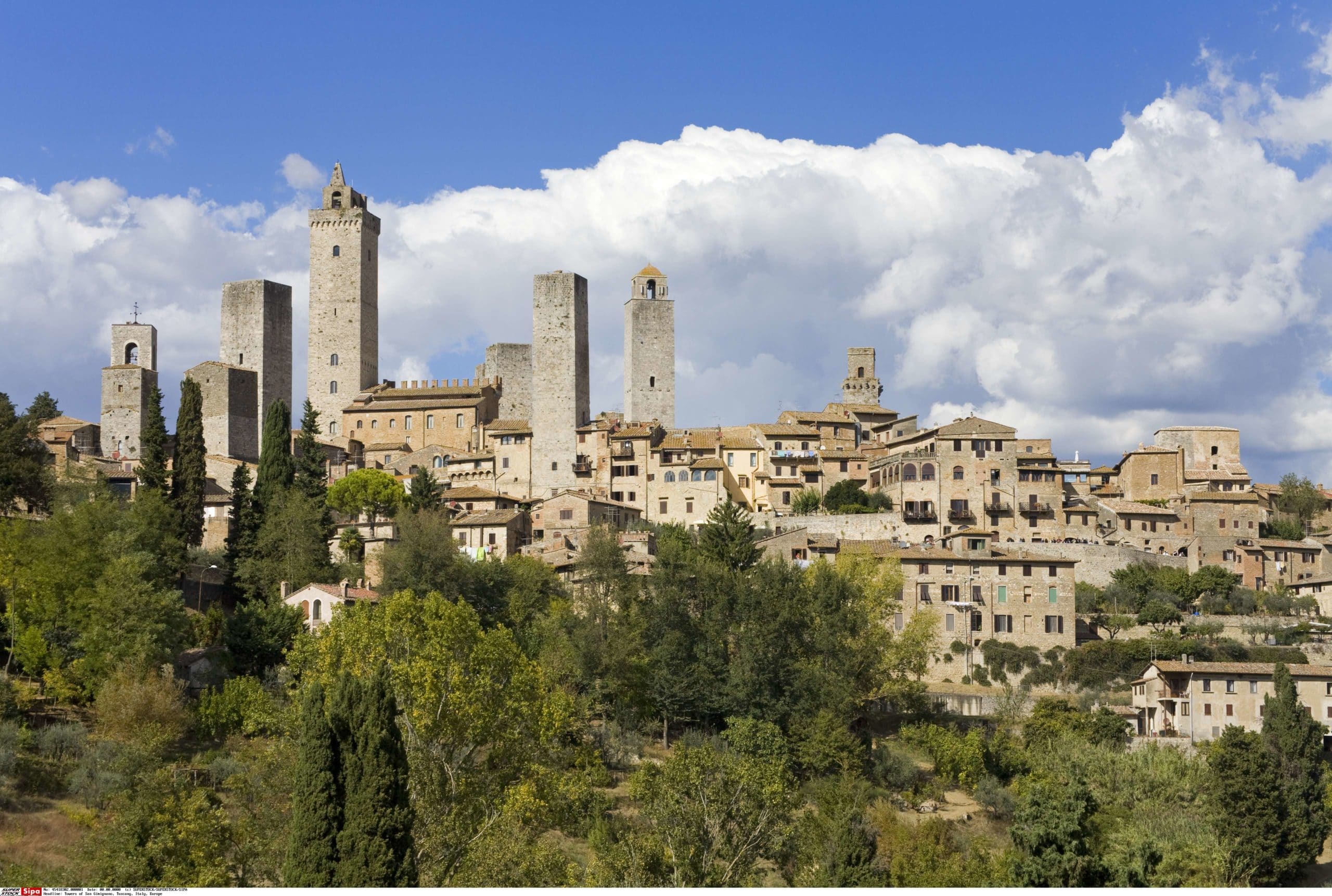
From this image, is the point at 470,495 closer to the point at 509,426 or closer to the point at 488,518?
the point at 488,518

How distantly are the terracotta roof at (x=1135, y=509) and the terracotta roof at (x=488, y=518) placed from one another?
2591 centimetres

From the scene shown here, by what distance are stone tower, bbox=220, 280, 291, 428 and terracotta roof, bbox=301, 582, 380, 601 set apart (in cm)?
4268

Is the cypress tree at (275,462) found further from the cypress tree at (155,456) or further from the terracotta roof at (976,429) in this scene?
the terracotta roof at (976,429)

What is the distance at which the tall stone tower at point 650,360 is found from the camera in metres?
84.4

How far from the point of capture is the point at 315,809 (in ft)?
93.2

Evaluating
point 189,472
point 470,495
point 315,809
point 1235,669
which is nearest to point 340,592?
point 189,472

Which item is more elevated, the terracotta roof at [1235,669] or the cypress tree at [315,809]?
the terracotta roof at [1235,669]

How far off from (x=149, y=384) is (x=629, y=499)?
91.9ft

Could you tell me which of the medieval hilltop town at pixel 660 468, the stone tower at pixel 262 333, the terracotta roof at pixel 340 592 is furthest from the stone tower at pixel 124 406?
the terracotta roof at pixel 340 592

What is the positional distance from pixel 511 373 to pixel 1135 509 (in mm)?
36518

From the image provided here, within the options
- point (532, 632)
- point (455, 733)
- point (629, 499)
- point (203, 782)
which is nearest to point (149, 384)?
point (629, 499)

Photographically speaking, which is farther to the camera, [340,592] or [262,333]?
[262,333]

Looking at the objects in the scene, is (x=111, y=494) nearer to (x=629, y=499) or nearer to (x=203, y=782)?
(x=203, y=782)

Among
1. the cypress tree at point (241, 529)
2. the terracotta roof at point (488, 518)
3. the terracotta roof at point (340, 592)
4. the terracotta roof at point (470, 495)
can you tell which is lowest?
the terracotta roof at point (340, 592)
